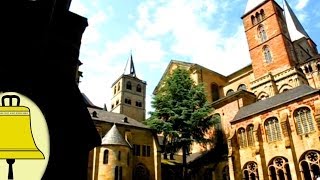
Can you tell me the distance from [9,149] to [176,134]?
93.6 feet

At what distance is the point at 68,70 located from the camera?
6152 millimetres

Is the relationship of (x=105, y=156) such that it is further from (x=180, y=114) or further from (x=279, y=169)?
(x=279, y=169)

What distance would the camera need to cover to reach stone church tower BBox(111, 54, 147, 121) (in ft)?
197

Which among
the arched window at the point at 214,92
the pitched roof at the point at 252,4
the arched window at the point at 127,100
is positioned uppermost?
the pitched roof at the point at 252,4

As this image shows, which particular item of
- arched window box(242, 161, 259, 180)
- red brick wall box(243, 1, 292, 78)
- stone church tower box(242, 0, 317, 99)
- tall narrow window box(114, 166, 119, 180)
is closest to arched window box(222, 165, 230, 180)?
arched window box(242, 161, 259, 180)

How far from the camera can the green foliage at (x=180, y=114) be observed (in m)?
31.8

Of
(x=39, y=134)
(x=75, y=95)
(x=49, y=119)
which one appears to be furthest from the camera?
(x=75, y=95)

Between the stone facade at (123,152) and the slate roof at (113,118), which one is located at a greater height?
the slate roof at (113,118)

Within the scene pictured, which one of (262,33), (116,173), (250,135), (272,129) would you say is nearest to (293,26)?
(262,33)

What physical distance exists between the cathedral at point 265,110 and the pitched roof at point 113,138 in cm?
841

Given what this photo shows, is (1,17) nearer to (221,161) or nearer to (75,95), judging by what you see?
(75,95)

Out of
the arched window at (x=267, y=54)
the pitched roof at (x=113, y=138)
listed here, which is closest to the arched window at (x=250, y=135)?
the pitched roof at (x=113, y=138)

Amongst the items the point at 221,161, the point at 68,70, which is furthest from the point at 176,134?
the point at 68,70

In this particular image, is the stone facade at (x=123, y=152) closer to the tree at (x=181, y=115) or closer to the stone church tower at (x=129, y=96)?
the tree at (x=181, y=115)
